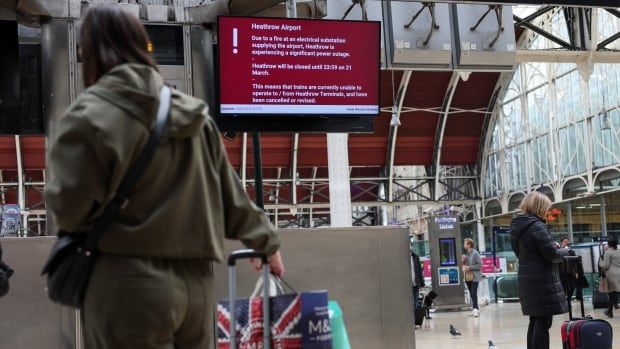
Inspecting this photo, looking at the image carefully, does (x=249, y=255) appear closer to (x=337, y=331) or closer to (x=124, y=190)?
(x=337, y=331)

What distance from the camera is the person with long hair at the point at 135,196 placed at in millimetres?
2281

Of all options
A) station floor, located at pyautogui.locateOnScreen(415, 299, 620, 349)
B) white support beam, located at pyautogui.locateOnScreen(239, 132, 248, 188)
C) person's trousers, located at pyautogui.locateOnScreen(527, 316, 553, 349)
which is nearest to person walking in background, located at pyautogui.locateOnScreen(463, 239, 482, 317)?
station floor, located at pyautogui.locateOnScreen(415, 299, 620, 349)

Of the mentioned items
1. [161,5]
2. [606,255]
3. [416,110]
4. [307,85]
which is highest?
[416,110]

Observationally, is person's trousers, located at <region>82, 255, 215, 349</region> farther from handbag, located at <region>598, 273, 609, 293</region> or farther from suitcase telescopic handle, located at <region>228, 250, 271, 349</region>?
handbag, located at <region>598, 273, 609, 293</region>

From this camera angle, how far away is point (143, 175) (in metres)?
2.38

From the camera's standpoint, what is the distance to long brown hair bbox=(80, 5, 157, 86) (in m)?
2.50

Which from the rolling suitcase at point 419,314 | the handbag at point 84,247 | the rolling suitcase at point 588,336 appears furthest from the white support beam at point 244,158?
the handbag at point 84,247

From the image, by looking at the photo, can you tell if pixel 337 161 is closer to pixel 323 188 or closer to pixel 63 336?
pixel 63 336

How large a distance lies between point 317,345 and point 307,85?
15.1ft

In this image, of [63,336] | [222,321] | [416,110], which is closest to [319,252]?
[63,336]

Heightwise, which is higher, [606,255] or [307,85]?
[307,85]

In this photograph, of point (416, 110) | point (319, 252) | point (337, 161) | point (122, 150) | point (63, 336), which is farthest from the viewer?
point (416, 110)

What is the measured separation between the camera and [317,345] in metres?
2.88

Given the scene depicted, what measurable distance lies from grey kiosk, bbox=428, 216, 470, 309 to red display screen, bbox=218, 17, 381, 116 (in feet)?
47.9
